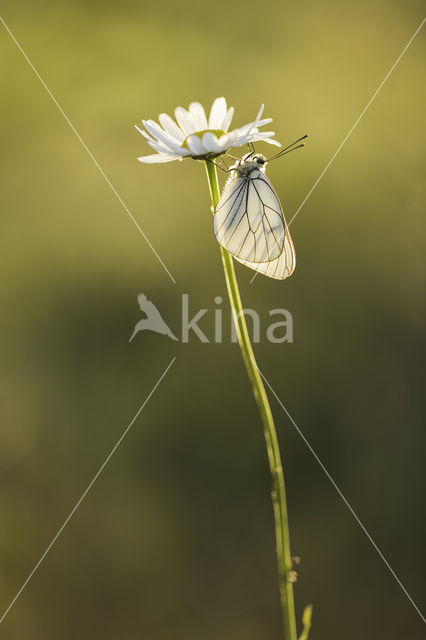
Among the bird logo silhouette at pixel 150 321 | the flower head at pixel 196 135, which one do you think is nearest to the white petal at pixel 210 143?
the flower head at pixel 196 135

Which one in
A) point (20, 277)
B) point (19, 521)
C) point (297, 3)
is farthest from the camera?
point (297, 3)

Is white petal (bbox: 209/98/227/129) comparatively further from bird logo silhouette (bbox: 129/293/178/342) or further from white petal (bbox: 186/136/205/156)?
bird logo silhouette (bbox: 129/293/178/342)

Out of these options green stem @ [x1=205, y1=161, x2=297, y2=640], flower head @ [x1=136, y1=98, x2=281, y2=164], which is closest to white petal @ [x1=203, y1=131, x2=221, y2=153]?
flower head @ [x1=136, y1=98, x2=281, y2=164]

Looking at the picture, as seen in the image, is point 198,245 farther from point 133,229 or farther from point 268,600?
point 268,600

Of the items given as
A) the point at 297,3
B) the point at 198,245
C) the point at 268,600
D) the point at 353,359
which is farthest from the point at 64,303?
the point at 297,3

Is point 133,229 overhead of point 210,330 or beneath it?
overhead

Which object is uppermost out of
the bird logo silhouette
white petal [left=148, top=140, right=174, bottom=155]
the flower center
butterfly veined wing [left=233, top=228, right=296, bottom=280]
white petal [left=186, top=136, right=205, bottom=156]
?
the bird logo silhouette

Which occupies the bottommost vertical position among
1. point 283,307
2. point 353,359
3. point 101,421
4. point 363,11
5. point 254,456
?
point 254,456
